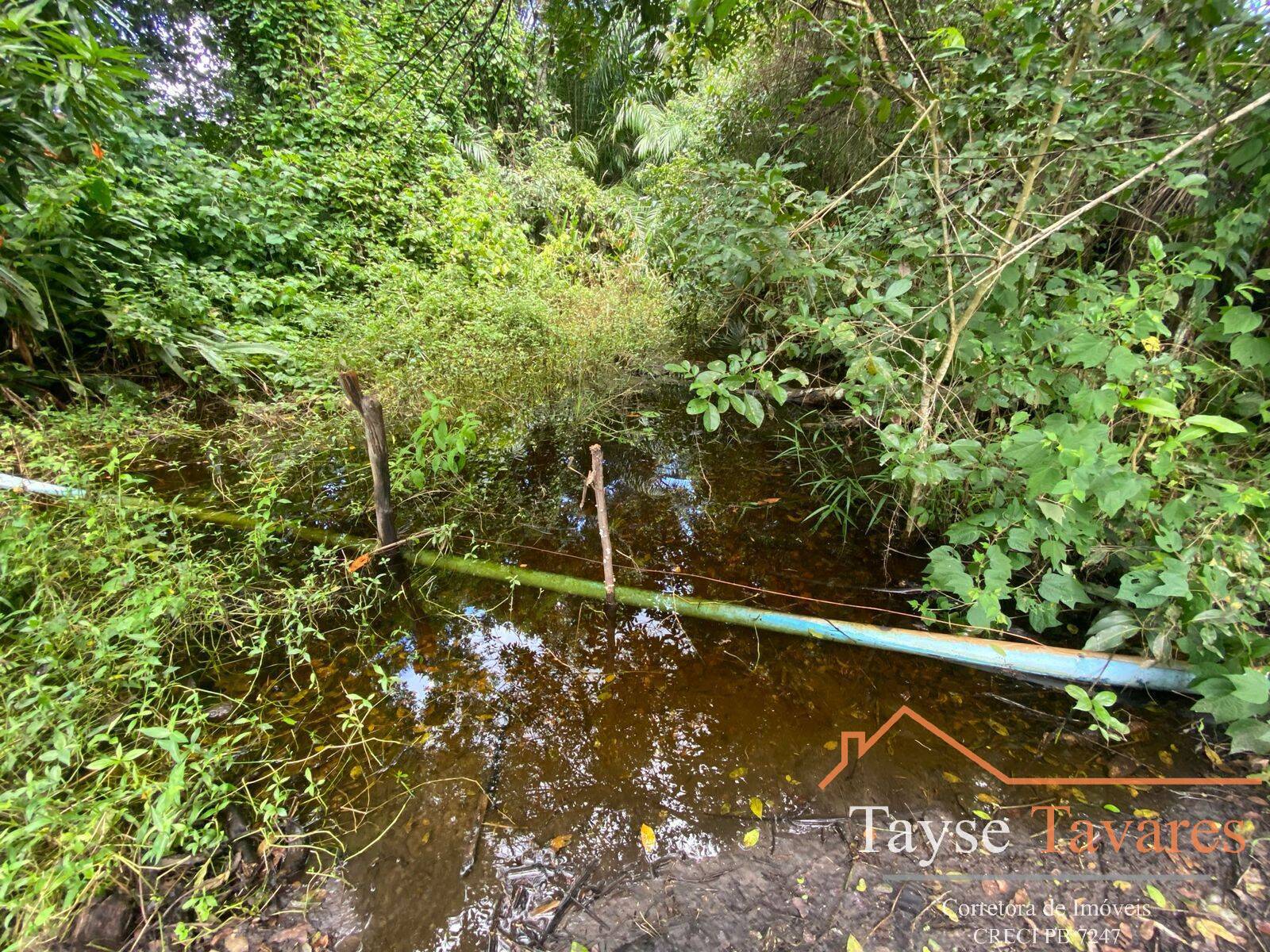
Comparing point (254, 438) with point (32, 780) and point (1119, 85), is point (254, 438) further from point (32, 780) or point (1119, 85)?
point (1119, 85)

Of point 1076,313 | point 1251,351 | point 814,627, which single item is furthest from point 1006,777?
point 1076,313

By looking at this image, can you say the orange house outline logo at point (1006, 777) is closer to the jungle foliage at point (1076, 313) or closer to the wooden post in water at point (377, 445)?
the jungle foliage at point (1076, 313)

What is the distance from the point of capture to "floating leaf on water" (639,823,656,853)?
143 centimetres

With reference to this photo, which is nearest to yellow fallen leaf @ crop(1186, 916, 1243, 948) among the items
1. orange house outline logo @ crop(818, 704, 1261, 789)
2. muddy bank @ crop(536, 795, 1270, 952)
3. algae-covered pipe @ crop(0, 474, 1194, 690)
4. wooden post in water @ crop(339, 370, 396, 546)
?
muddy bank @ crop(536, 795, 1270, 952)

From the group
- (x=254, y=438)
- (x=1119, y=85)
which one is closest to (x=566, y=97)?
(x=254, y=438)

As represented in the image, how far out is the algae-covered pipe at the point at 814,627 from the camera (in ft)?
5.47

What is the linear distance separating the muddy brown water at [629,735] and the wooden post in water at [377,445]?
406 mm

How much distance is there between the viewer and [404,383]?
11.1ft

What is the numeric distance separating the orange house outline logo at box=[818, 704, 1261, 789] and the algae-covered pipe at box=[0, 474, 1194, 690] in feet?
0.86

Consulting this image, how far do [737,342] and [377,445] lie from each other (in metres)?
3.49

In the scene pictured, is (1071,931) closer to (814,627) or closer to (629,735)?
(814,627)

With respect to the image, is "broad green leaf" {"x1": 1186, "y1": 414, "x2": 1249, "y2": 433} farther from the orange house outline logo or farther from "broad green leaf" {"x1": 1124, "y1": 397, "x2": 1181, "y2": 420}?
the orange house outline logo

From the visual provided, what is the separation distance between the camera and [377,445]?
2.15 meters

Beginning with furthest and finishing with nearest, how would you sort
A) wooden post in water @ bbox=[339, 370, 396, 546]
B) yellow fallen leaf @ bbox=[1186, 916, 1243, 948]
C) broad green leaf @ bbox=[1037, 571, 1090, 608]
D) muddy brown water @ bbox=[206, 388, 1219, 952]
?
wooden post in water @ bbox=[339, 370, 396, 546] → broad green leaf @ bbox=[1037, 571, 1090, 608] → muddy brown water @ bbox=[206, 388, 1219, 952] → yellow fallen leaf @ bbox=[1186, 916, 1243, 948]
